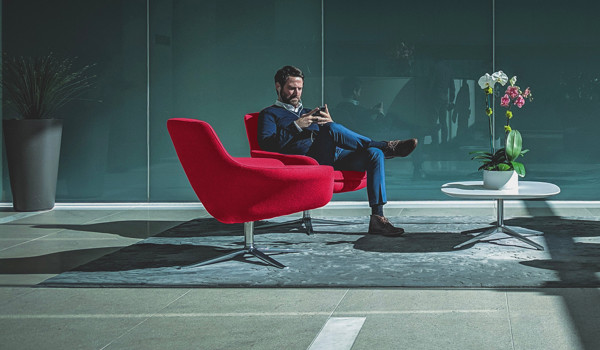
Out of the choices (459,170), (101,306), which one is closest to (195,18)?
(459,170)

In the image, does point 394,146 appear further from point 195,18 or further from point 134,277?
point 195,18

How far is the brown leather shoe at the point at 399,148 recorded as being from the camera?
5.04 metres

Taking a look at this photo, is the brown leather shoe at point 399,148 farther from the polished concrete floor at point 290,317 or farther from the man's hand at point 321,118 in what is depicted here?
the polished concrete floor at point 290,317

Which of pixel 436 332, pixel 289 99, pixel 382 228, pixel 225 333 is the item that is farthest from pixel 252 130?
pixel 436 332

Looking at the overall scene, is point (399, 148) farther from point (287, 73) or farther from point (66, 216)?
point (66, 216)

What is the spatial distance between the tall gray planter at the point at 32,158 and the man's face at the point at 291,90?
2.38 m

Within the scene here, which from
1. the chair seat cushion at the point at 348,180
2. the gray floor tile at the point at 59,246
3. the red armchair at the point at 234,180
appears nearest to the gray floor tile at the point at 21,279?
the gray floor tile at the point at 59,246

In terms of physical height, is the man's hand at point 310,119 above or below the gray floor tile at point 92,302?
above

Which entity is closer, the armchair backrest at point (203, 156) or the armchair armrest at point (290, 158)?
the armchair backrest at point (203, 156)

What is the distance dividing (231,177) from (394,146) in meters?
1.63

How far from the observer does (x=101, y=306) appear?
3227mm

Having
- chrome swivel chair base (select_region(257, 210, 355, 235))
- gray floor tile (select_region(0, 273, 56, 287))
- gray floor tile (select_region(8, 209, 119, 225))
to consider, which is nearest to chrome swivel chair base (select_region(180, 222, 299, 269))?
gray floor tile (select_region(0, 273, 56, 287))

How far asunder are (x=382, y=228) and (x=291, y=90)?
1.15 metres

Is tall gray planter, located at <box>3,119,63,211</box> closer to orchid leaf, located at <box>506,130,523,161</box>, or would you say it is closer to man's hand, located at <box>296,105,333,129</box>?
man's hand, located at <box>296,105,333,129</box>
